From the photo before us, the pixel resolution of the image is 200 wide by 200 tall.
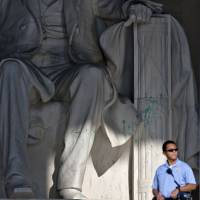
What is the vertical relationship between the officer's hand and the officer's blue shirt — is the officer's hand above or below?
below

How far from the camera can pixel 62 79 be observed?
9.34 meters

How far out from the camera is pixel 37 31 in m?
9.59

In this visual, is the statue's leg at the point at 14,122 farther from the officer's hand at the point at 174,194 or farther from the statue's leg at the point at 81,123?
the officer's hand at the point at 174,194

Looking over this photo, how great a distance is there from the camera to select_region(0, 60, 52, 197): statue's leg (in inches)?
343

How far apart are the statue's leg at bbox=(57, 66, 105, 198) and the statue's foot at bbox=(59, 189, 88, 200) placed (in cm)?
2

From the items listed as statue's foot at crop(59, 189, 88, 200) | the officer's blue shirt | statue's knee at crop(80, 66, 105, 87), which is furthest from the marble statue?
the officer's blue shirt

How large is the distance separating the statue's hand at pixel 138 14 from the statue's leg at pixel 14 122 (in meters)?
0.99

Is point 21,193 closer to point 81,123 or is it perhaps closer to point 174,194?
point 81,123

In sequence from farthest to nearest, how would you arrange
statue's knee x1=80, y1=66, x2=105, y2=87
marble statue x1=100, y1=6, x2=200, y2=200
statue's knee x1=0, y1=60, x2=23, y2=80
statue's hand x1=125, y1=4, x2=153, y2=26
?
statue's hand x1=125, y1=4, x2=153, y2=26 → marble statue x1=100, y1=6, x2=200, y2=200 → statue's knee x1=80, y1=66, x2=105, y2=87 → statue's knee x1=0, y1=60, x2=23, y2=80

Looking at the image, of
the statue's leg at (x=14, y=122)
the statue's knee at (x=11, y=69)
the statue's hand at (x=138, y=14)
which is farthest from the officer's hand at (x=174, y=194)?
the statue's hand at (x=138, y=14)

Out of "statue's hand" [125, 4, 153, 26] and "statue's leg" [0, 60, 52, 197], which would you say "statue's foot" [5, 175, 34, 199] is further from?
"statue's hand" [125, 4, 153, 26]

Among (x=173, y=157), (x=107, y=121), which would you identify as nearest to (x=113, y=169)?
(x=107, y=121)


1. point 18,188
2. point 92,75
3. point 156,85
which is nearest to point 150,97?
point 156,85

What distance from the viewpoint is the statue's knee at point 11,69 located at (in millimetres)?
9055
